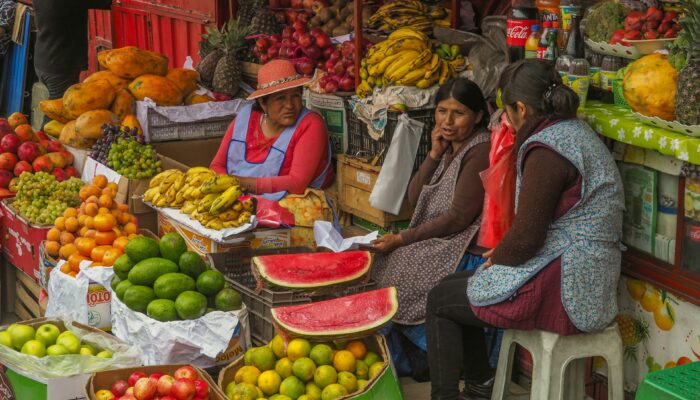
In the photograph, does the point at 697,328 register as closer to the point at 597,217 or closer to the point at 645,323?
the point at 645,323

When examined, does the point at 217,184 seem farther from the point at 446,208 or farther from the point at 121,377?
the point at 121,377

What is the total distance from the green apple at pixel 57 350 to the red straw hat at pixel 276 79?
2.21 m

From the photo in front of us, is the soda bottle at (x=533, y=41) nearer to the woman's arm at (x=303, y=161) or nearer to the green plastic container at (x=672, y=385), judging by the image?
the woman's arm at (x=303, y=161)

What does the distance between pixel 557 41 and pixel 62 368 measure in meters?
2.65

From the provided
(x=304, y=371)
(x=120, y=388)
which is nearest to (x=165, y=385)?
(x=120, y=388)

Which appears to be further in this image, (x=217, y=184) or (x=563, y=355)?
(x=217, y=184)

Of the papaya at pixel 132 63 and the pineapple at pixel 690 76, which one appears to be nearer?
the pineapple at pixel 690 76

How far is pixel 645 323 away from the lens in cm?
402

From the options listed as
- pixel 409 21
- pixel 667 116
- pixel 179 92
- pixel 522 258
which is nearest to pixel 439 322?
pixel 522 258

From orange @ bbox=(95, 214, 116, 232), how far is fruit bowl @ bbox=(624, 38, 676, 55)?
2.97 metres

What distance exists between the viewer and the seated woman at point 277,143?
18.9 ft

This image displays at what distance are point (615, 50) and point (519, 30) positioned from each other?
786 millimetres

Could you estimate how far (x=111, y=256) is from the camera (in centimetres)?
513

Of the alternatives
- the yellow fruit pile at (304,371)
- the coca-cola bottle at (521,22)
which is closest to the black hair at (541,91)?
the coca-cola bottle at (521,22)
